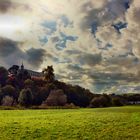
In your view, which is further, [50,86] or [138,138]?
[50,86]

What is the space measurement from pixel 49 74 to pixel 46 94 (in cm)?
1828

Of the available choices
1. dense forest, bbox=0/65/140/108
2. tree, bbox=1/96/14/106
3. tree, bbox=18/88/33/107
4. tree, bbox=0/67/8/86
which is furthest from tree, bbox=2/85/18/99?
tree, bbox=0/67/8/86

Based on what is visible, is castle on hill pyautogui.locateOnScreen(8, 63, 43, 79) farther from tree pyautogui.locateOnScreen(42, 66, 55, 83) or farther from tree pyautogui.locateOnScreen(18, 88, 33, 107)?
tree pyautogui.locateOnScreen(18, 88, 33, 107)

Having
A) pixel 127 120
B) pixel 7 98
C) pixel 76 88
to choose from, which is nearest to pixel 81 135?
pixel 127 120

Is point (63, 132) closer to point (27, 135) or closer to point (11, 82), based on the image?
point (27, 135)

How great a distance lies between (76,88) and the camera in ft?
534

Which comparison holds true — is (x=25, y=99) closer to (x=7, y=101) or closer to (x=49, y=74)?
(x=7, y=101)

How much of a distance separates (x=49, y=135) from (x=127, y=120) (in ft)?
39.3

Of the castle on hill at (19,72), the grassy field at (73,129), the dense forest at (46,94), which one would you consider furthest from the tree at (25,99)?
the grassy field at (73,129)

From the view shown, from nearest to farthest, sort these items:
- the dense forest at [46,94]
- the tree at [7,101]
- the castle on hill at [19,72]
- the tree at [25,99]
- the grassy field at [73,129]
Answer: the grassy field at [73,129], the tree at [25,99], the tree at [7,101], the dense forest at [46,94], the castle on hill at [19,72]

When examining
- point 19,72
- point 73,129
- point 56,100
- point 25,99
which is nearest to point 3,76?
point 19,72

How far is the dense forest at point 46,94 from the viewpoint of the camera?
5241 inches

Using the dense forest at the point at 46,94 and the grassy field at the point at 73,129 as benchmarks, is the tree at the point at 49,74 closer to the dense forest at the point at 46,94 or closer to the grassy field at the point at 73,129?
the dense forest at the point at 46,94

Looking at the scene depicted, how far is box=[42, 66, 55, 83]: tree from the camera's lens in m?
160
